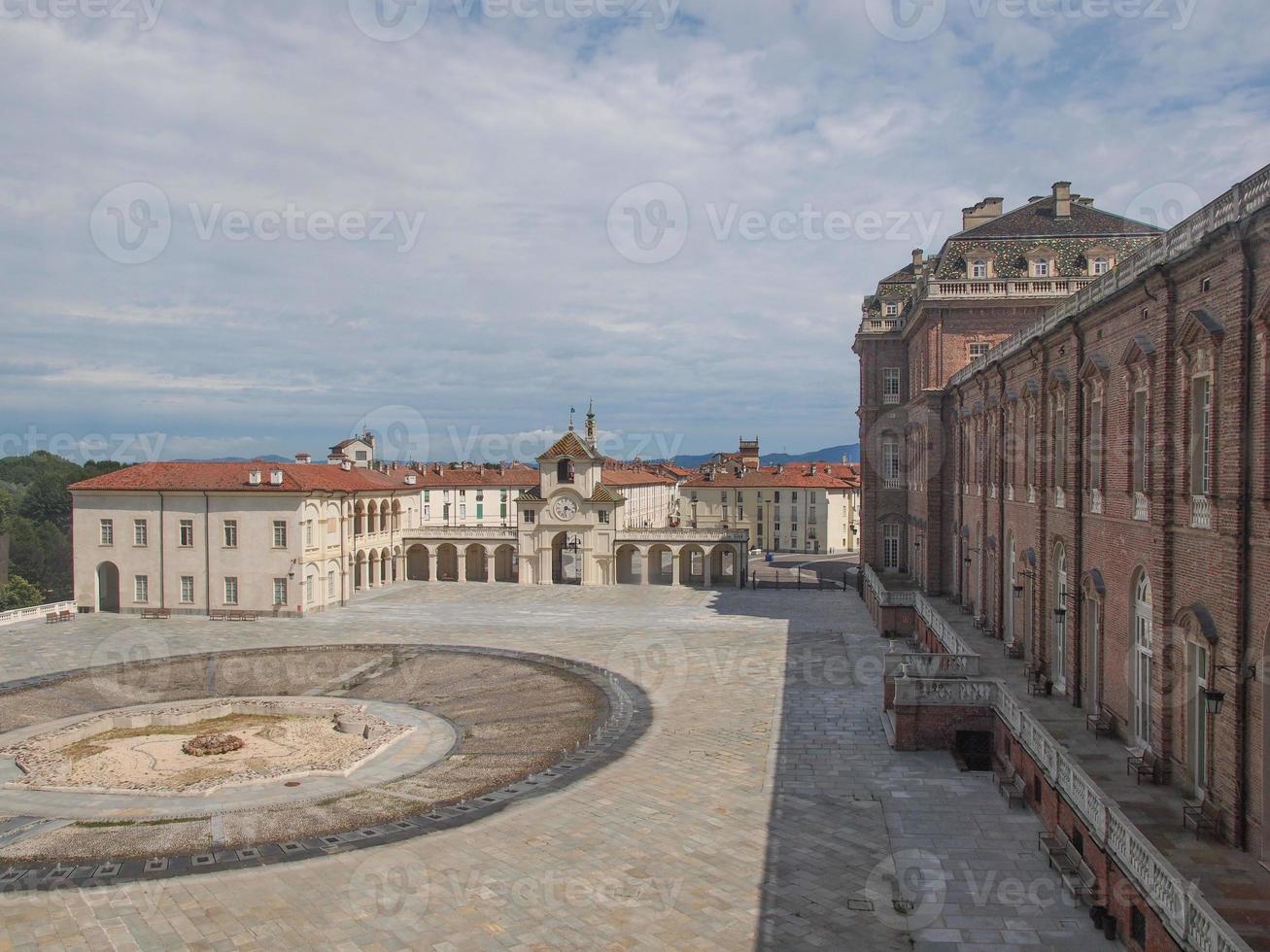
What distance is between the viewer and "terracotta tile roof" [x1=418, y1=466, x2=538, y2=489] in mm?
75250

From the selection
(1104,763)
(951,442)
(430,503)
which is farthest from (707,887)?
(430,503)

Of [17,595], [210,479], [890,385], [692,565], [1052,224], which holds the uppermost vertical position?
[1052,224]

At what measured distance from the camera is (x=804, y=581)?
205ft

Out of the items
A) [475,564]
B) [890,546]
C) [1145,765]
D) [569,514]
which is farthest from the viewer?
[475,564]

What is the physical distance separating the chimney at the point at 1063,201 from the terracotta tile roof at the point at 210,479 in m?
39.7

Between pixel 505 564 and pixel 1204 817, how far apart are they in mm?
57362

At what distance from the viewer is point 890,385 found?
51.0 meters

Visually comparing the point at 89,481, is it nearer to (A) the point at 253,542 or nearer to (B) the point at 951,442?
(A) the point at 253,542

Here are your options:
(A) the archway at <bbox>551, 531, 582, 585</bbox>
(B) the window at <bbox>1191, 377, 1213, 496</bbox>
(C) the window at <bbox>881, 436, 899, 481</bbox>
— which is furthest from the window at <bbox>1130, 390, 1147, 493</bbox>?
(A) the archway at <bbox>551, 531, 582, 585</bbox>

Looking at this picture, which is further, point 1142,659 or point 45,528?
point 45,528

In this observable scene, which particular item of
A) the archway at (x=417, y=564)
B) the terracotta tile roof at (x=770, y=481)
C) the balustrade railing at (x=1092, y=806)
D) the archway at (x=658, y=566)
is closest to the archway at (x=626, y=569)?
the archway at (x=658, y=566)

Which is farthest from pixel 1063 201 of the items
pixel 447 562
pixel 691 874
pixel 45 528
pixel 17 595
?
pixel 45 528

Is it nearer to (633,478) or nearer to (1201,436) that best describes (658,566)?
(633,478)

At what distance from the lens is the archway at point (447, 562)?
6750 centimetres
